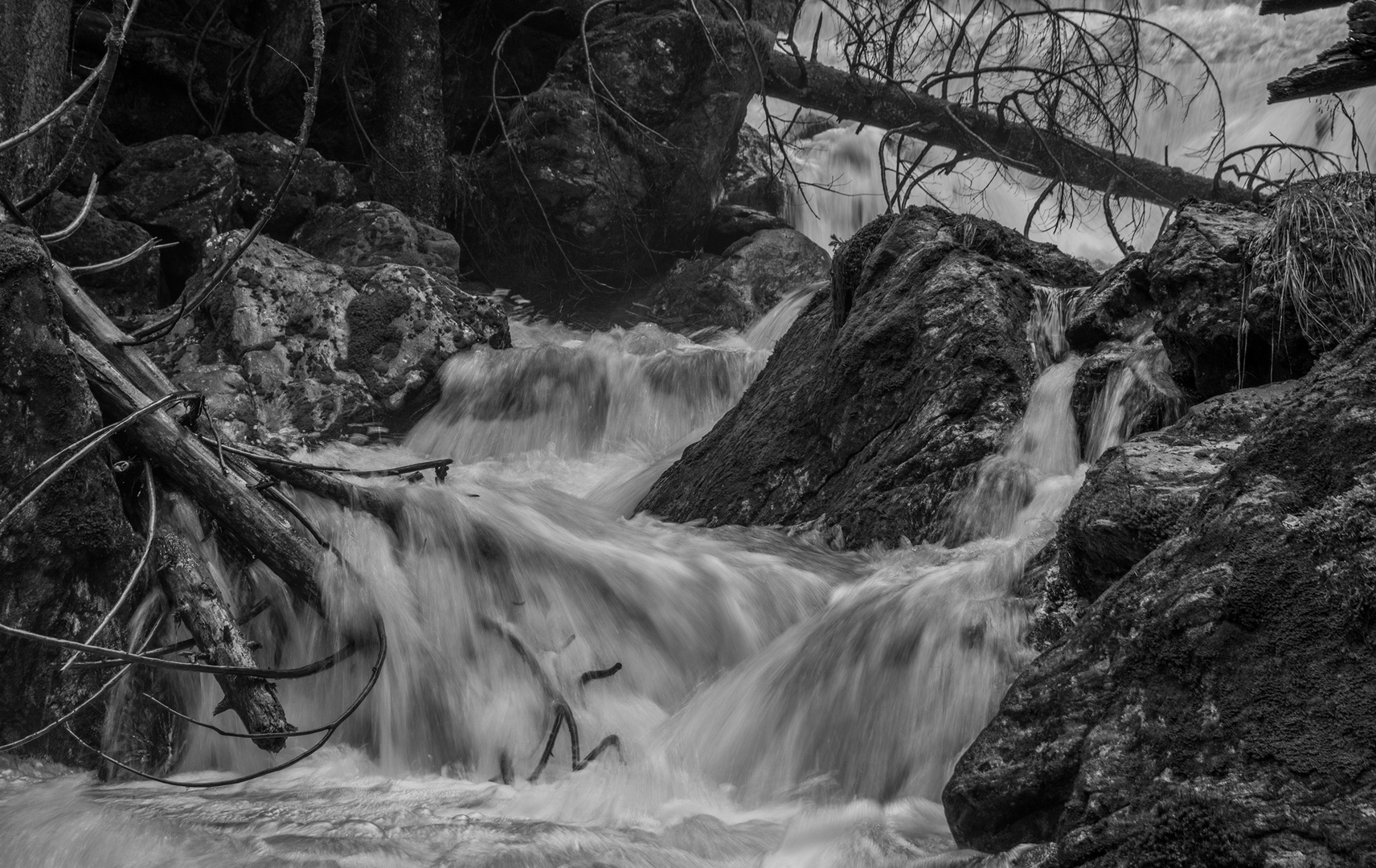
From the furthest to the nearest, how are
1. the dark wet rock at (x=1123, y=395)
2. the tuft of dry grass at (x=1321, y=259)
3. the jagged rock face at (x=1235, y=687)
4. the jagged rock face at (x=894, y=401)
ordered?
the jagged rock face at (x=894, y=401), the dark wet rock at (x=1123, y=395), the tuft of dry grass at (x=1321, y=259), the jagged rock face at (x=1235, y=687)

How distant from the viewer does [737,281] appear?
9.27 m

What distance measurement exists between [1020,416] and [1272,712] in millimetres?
2442

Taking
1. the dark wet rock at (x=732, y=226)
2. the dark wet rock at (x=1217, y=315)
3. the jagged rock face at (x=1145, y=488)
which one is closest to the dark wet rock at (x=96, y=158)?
the dark wet rock at (x=732, y=226)

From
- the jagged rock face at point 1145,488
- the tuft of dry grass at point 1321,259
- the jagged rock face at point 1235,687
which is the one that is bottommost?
the jagged rock face at point 1235,687

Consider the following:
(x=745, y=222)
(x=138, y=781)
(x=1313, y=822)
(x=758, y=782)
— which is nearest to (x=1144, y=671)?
(x=1313, y=822)

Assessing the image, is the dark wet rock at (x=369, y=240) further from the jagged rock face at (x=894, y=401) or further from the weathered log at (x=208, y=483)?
the weathered log at (x=208, y=483)

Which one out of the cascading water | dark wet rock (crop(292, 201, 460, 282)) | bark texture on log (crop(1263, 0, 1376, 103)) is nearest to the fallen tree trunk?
dark wet rock (crop(292, 201, 460, 282))

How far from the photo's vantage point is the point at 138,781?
9.96ft

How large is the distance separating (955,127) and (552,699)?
7.81 m

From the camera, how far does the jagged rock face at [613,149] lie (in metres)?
8.96

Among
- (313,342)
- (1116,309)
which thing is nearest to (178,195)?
(313,342)

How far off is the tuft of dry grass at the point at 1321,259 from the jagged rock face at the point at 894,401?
1123 mm

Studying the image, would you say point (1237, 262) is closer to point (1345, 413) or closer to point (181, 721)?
point (1345, 413)

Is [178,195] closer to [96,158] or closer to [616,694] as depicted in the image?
[96,158]
